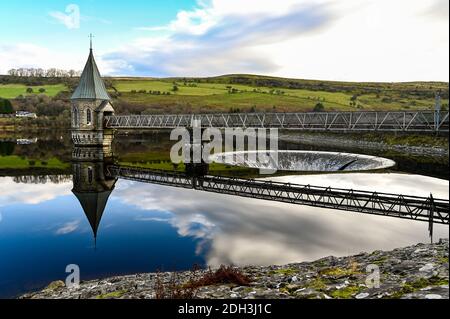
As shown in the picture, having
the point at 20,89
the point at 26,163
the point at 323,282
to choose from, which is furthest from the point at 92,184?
the point at 20,89

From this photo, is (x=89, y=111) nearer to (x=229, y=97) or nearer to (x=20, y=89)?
(x=229, y=97)

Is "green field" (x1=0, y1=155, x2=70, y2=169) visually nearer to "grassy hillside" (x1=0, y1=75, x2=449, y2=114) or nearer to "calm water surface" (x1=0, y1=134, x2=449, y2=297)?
"calm water surface" (x1=0, y1=134, x2=449, y2=297)

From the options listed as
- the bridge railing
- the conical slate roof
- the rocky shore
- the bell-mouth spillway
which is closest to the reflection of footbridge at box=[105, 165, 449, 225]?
the rocky shore

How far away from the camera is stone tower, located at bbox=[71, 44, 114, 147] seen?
58062 millimetres

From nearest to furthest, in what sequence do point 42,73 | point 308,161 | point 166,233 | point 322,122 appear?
1. point 166,233
2. point 308,161
3. point 322,122
4. point 42,73

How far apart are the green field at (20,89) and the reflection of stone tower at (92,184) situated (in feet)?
290

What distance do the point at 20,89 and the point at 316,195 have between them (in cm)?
13442

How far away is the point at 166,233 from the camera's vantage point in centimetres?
1836

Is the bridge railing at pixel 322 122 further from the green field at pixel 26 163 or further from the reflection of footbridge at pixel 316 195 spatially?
the green field at pixel 26 163

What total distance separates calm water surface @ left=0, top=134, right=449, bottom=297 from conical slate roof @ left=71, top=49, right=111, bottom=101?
107 ft

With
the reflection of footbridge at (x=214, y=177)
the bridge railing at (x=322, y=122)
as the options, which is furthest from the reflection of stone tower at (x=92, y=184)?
the bridge railing at (x=322, y=122)

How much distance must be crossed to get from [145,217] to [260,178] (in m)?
14.5

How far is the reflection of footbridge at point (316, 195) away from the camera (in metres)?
20.0
